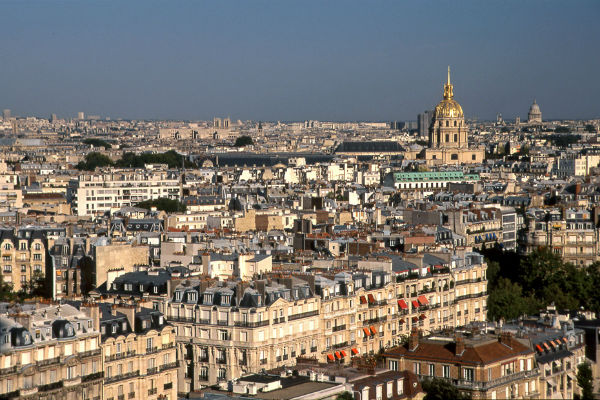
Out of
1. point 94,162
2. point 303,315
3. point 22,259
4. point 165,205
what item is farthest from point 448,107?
point 303,315

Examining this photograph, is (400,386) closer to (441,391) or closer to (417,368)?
(441,391)

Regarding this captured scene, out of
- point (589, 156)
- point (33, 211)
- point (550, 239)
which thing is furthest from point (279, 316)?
point (589, 156)

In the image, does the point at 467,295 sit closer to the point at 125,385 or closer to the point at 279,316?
→ the point at 279,316

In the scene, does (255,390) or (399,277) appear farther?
(399,277)

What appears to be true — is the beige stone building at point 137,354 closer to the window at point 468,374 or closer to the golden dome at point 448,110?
the window at point 468,374

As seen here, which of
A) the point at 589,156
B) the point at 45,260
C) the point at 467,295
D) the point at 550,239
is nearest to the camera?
the point at 467,295

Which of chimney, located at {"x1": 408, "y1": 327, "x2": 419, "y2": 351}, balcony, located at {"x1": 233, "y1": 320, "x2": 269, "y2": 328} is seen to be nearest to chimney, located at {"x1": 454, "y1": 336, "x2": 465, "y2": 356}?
chimney, located at {"x1": 408, "y1": 327, "x2": 419, "y2": 351}
